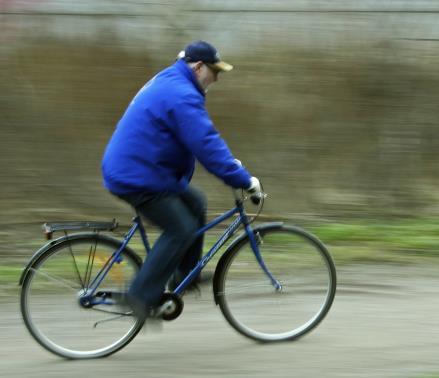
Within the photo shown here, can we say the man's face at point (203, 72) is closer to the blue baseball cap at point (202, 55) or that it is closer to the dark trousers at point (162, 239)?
the blue baseball cap at point (202, 55)

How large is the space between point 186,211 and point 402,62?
6.08m

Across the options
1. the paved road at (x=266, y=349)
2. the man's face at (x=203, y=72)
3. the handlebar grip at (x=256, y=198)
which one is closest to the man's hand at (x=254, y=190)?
the handlebar grip at (x=256, y=198)

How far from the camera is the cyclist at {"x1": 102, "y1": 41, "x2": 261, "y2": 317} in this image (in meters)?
5.07

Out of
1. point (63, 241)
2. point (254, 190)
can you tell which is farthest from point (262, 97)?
point (63, 241)

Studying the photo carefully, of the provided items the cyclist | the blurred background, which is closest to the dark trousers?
the cyclist

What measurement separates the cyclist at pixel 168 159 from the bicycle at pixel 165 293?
17cm

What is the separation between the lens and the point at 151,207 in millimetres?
5266

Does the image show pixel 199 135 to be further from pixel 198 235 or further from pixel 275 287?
pixel 275 287

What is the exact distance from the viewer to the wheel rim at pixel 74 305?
5391mm

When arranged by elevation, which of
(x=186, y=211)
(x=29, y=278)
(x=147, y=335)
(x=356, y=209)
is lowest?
(x=356, y=209)

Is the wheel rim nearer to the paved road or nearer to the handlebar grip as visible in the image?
the paved road

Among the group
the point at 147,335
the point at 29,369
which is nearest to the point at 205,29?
the point at 147,335

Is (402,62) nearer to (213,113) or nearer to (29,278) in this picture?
(213,113)

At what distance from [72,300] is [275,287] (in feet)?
4.14
